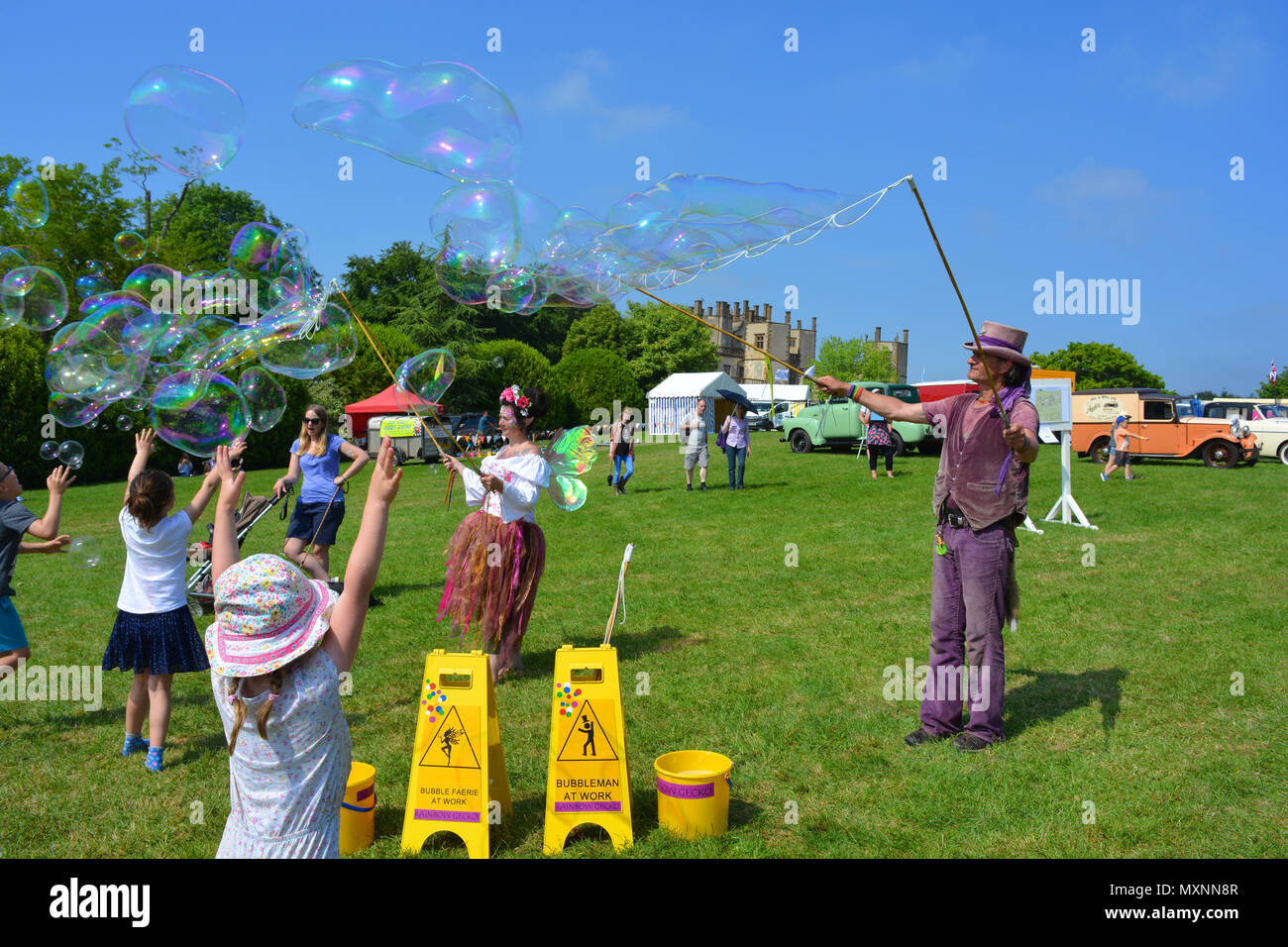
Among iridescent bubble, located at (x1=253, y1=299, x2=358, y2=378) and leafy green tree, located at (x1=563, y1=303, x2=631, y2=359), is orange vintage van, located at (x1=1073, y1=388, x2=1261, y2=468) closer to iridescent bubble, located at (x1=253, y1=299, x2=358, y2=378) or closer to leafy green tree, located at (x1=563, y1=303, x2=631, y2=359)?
iridescent bubble, located at (x1=253, y1=299, x2=358, y2=378)

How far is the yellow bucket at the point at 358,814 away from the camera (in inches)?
148

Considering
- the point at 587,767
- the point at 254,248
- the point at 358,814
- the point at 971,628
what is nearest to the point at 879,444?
the point at 971,628

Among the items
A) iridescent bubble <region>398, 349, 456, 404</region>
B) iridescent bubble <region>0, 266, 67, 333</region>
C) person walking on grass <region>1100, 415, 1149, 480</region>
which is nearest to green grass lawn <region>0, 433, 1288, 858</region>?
iridescent bubble <region>398, 349, 456, 404</region>

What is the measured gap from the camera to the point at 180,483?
70.3 feet

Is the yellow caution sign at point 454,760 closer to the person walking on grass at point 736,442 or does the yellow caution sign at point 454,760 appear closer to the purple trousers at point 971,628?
the purple trousers at point 971,628

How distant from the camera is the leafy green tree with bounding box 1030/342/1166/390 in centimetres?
5956

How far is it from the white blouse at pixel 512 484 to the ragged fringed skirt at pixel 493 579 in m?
0.08

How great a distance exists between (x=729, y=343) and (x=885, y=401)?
103355 millimetres

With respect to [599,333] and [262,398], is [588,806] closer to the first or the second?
[262,398]

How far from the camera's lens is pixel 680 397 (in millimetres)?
42438

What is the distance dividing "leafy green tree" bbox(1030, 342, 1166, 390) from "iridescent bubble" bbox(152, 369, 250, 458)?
61.6 metres

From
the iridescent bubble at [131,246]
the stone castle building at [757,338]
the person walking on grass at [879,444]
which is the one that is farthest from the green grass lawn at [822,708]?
the stone castle building at [757,338]
